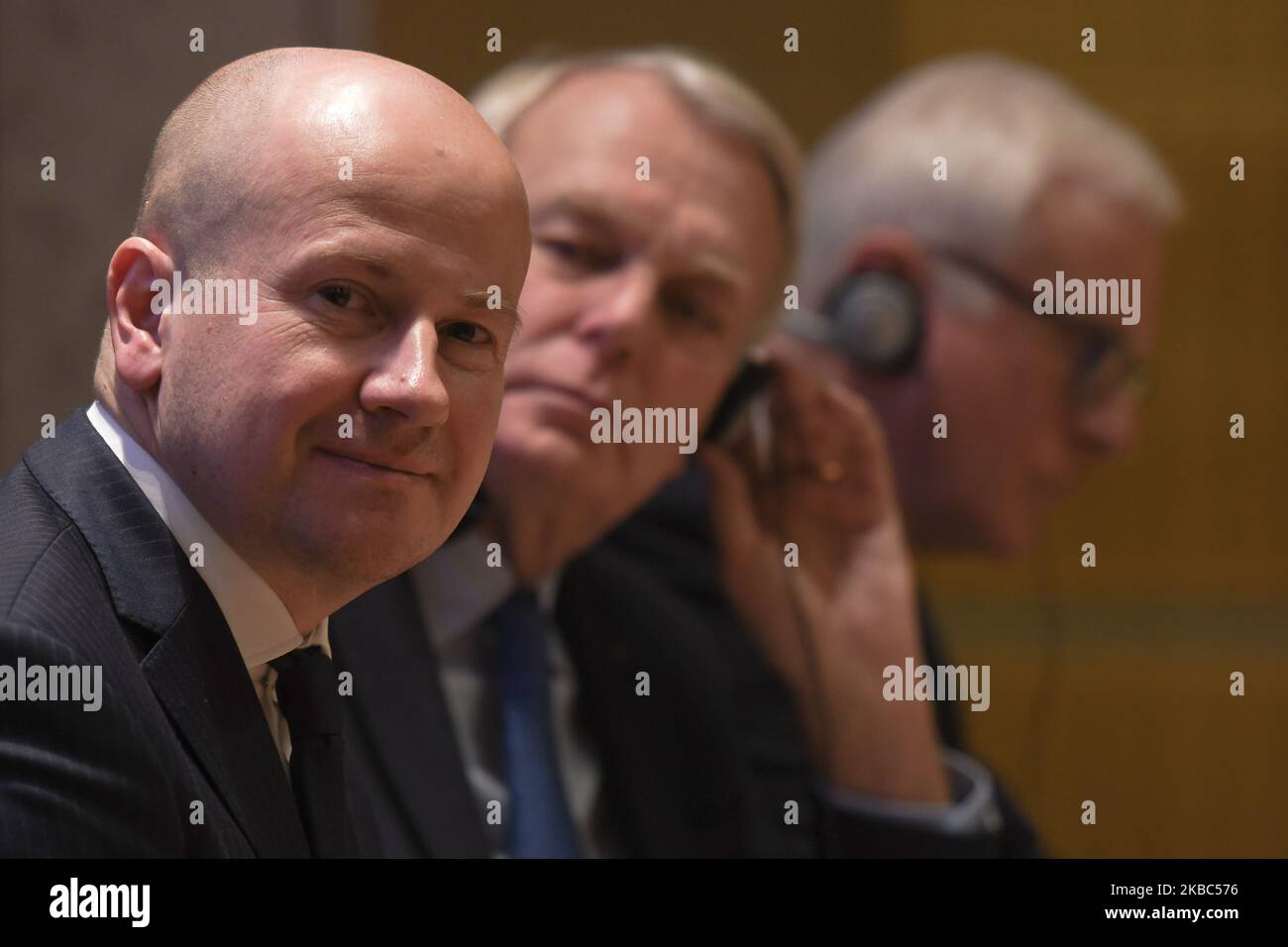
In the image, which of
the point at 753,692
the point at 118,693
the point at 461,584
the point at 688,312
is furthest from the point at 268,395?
the point at 753,692

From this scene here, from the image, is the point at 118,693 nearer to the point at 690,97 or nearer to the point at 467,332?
the point at 467,332

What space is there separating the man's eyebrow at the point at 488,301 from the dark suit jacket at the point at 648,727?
0.36m

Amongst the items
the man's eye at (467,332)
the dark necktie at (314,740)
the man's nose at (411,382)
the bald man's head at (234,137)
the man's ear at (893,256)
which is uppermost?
the man's ear at (893,256)

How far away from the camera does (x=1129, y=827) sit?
2242mm

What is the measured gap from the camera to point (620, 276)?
138 centimetres

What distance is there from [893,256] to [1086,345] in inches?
11.0

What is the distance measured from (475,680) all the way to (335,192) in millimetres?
654

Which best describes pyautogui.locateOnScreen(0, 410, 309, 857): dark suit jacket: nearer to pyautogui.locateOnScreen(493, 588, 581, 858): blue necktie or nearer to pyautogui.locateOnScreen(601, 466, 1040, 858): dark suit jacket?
pyautogui.locateOnScreen(493, 588, 581, 858): blue necktie

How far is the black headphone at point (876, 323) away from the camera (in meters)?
1.87

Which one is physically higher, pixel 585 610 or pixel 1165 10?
pixel 1165 10

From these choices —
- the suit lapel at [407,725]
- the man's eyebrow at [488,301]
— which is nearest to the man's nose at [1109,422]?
the suit lapel at [407,725]

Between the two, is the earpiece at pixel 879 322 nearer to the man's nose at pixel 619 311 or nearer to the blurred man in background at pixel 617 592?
the blurred man in background at pixel 617 592
